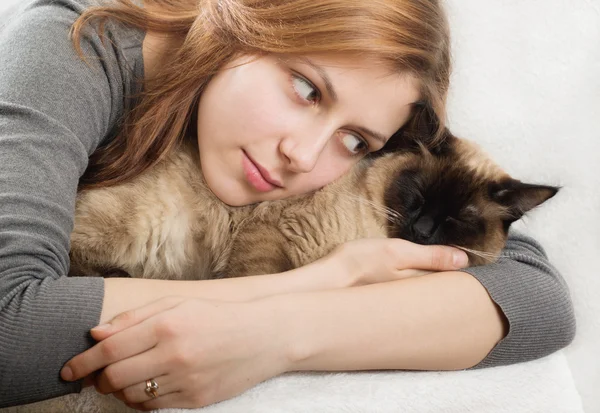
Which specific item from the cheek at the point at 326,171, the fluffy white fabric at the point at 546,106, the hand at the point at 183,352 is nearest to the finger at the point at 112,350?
the hand at the point at 183,352

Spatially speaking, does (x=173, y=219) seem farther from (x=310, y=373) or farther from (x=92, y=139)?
(x=310, y=373)

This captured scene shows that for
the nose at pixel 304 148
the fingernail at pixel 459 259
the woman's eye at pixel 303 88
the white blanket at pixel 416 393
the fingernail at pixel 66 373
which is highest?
the woman's eye at pixel 303 88

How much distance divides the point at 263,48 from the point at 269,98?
0.11 meters

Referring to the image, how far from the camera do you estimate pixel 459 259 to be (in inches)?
55.0

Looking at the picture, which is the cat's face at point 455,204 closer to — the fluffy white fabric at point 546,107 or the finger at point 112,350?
the fluffy white fabric at point 546,107

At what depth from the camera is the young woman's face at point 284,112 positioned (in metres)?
1.30

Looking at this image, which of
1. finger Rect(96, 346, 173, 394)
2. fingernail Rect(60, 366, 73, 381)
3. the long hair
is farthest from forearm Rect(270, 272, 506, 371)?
the long hair

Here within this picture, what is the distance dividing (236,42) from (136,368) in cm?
75

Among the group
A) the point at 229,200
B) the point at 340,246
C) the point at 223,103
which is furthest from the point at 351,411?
the point at 223,103

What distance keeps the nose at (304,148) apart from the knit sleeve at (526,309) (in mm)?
429

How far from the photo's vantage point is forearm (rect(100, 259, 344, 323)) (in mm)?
1021

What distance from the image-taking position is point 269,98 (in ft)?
4.25

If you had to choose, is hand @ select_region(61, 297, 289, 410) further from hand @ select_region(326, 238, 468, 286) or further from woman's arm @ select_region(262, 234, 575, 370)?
hand @ select_region(326, 238, 468, 286)

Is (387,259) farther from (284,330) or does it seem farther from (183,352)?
(183,352)
